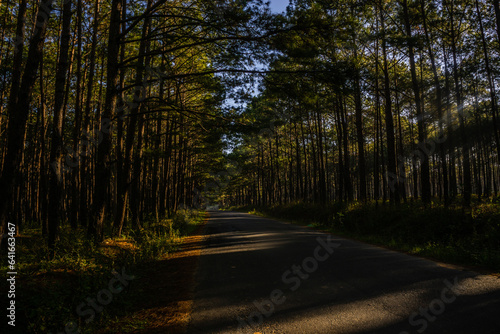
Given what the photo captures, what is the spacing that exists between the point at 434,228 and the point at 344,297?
7.93 meters

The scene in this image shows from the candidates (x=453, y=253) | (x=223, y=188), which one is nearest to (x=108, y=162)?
(x=453, y=253)

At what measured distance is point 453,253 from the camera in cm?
780

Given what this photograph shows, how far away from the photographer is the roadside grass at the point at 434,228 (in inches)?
301

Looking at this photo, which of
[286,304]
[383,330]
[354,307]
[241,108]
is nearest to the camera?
[383,330]

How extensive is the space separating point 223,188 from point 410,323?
76.3 metres

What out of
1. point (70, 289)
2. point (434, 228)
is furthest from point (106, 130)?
point (434, 228)

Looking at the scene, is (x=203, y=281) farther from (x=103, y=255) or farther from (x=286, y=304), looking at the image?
(x=103, y=255)

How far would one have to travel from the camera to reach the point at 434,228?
10.4 metres

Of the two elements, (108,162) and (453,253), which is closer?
(453,253)

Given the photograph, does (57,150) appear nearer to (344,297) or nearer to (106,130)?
(106,130)

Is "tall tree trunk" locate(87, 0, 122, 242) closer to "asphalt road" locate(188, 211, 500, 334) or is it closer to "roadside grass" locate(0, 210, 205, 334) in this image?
"roadside grass" locate(0, 210, 205, 334)

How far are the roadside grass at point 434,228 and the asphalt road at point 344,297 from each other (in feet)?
5.72

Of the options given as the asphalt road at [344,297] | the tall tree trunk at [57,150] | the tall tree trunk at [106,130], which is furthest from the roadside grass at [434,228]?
the tall tree trunk at [57,150]

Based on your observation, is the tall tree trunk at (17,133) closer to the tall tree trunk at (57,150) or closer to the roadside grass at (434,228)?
the tall tree trunk at (57,150)
